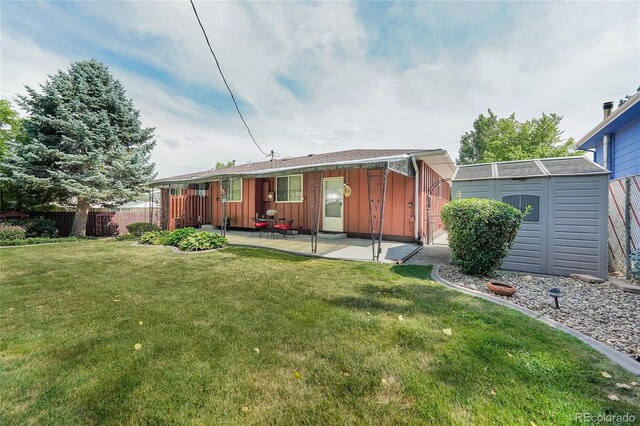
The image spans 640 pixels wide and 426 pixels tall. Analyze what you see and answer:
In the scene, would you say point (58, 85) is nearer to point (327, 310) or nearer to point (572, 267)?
point (327, 310)

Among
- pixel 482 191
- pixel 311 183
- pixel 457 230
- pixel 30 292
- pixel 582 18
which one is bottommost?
pixel 30 292

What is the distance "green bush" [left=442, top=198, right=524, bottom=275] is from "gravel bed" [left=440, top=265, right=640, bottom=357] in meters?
0.30

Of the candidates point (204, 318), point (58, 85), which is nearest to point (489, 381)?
point (204, 318)

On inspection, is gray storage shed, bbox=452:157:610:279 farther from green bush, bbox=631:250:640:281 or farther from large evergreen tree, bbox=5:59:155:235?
large evergreen tree, bbox=5:59:155:235

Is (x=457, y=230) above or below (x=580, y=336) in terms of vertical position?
above

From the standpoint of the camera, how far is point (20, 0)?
19.8 ft

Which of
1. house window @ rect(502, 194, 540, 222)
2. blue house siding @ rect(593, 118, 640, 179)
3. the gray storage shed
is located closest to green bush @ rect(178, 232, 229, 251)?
the gray storage shed

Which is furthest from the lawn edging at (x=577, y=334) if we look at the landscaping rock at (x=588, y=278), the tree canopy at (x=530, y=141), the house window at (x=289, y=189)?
the tree canopy at (x=530, y=141)

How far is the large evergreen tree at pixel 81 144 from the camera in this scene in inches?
394

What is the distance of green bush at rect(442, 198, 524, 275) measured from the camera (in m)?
4.64

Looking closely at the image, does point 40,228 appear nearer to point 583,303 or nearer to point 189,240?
point 189,240

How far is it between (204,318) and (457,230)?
463 cm

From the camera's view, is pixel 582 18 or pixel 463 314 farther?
pixel 582 18

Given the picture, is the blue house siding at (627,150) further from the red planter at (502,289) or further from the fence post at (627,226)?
the red planter at (502,289)
